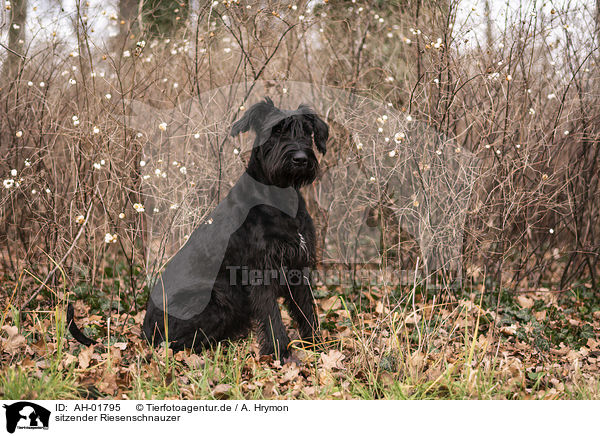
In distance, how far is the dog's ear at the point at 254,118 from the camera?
127 inches

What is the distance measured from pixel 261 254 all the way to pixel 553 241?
3195 mm

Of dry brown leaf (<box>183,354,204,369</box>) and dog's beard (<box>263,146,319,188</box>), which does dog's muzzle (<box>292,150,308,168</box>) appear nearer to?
dog's beard (<box>263,146,319,188</box>)

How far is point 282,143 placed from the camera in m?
3.19

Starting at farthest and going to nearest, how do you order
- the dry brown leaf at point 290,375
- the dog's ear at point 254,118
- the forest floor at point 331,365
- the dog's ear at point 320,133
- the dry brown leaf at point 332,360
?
the dog's ear at point 320,133, the dog's ear at point 254,118, the dry brown leaf at point 332,360, the dry brown leaf at point 290,375, the forest floor at point 331,365

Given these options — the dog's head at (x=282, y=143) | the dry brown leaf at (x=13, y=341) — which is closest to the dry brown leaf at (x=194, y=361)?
the dry brown leaf at (x=13, y=341)

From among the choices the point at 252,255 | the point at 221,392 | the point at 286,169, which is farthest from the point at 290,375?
the point at 286,169

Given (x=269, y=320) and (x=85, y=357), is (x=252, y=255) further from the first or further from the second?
(x=85, y=357)

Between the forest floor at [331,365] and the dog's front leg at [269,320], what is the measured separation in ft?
0.31

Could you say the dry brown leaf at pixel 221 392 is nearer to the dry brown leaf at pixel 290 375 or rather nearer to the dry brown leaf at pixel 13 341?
the dry brown leaf at pixel 290 375

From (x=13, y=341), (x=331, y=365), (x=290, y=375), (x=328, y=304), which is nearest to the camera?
(x=290, y=375)

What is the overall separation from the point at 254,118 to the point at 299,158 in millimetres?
455
